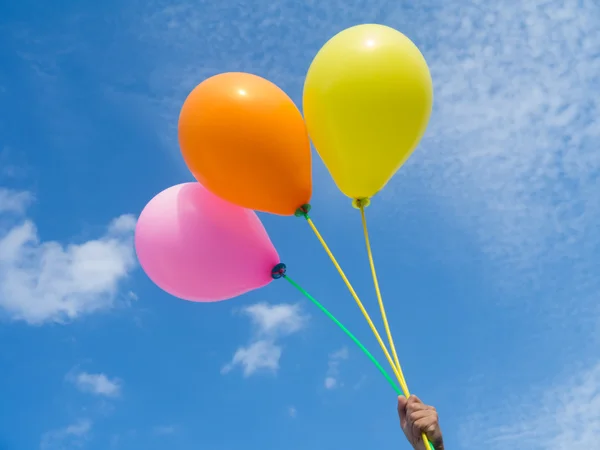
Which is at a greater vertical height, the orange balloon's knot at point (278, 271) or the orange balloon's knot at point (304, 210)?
the orange balloon's knot at point (304, 210)

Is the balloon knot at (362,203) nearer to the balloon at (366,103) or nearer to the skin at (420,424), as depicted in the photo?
the balloon at (366,103)

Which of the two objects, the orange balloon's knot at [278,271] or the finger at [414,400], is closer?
the finger at [414,400]

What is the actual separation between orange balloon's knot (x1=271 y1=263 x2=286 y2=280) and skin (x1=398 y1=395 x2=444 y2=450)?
5.47 feet

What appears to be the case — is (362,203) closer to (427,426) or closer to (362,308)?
(362,308)

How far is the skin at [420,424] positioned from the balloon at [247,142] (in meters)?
1.78

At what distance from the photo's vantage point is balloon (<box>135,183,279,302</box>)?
4695mm

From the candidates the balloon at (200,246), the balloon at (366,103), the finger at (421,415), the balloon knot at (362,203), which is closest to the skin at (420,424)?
the finger at (421,415)

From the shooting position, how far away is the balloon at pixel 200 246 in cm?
470

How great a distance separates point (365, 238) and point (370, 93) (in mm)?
1035

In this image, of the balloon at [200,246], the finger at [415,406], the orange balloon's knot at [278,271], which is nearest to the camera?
the finger at [415,406]

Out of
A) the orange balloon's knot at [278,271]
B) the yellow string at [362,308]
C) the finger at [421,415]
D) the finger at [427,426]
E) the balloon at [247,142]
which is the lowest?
the finger at [427,426]

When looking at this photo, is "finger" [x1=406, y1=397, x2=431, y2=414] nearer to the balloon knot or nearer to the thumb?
the thumb

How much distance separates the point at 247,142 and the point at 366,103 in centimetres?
90

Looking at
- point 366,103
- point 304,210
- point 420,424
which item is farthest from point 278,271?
point 420,424
